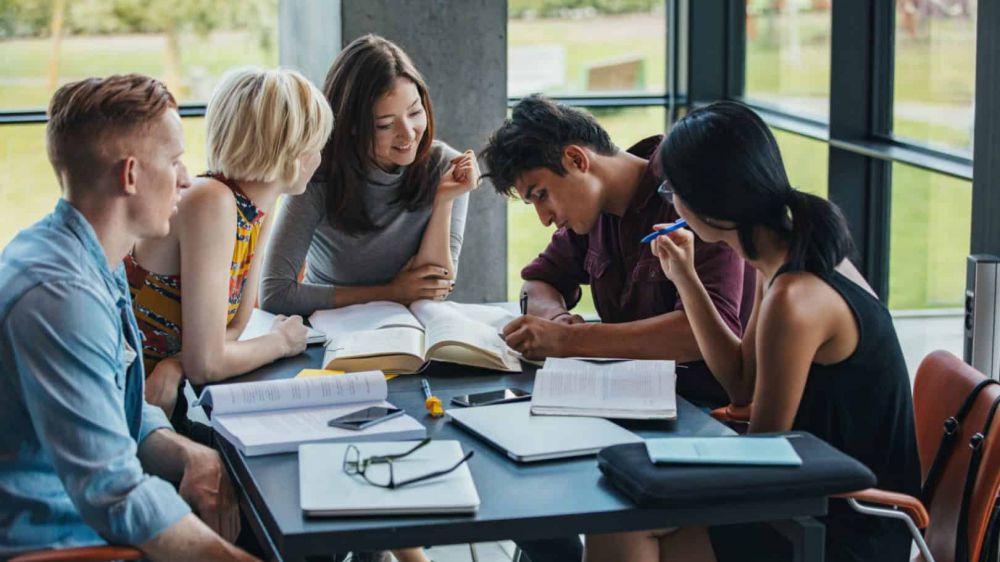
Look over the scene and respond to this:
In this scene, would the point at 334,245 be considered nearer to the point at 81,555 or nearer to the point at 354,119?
the point at 354,119

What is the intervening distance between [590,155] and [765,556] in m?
1.04

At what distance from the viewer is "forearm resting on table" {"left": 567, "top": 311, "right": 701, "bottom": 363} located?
272 cm

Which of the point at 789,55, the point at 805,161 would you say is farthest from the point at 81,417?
the point at 789,55

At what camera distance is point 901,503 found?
2088mm

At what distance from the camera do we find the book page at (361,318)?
2.91m

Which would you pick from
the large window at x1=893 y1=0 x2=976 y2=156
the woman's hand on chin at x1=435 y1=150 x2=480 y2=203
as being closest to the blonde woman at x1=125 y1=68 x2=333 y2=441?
the woman's hand on chin at x1=435 y1=150 x2=480 y2=203

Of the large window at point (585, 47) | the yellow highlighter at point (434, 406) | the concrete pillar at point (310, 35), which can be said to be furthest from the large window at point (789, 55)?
the yellow highlighter at point (434, 406)

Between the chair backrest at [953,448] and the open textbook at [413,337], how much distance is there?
82 cm

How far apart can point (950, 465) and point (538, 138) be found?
1.15 m

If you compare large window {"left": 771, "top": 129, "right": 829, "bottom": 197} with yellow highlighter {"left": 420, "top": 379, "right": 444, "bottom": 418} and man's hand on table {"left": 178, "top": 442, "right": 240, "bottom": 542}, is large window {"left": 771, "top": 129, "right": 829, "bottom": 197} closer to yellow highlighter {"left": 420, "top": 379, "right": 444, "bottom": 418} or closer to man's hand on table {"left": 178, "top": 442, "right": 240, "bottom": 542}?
yellow highlighter {"left": 420, "top": 379, "right": 444, "bottom": 418}

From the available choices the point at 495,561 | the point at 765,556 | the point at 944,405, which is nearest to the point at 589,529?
the point at 765,556

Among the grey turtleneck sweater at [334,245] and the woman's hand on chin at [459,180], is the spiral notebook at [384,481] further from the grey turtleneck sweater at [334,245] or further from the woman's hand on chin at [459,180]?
the woman's hand on chin at [459,180]

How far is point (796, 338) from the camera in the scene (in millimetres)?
2223

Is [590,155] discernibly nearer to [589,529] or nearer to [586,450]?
[586,450]
